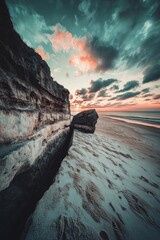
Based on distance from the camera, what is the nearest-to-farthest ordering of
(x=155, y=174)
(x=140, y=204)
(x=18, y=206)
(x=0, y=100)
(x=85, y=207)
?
(x=0, y=100)
(x=18, y=206)
(x=85, y=207)
(x=140, y=204)
(x=155, y=174)

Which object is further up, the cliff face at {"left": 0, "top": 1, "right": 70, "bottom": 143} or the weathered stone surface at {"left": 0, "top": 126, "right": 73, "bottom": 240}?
the cliff face at {"left": 0, "top": 1, "right": 70, "bottom": 143}

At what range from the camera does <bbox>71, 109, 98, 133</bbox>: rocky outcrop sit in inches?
247

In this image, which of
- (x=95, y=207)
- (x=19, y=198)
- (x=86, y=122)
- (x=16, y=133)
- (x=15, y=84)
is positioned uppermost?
(x=15, y=84)

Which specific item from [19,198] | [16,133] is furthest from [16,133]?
[19,198]

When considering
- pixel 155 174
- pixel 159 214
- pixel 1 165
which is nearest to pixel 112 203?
pixel 159 214

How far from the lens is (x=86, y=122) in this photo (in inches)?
259

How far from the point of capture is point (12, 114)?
4.29ft

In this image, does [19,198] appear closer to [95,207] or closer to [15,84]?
[95,207]

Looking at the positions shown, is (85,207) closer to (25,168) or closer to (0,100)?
(25,168)

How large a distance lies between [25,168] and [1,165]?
22.7 inches

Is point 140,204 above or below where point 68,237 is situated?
below

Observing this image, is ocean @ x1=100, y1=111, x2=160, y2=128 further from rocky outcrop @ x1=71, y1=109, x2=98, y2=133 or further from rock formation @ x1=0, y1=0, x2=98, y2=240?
rock formation @ x1=0, y1=0, x2=98, y2=240

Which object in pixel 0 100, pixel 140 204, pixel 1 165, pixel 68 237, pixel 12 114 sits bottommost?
pixel 140 204

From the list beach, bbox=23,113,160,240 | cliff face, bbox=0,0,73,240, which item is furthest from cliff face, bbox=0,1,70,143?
beach, bbox=23,113,160,240
